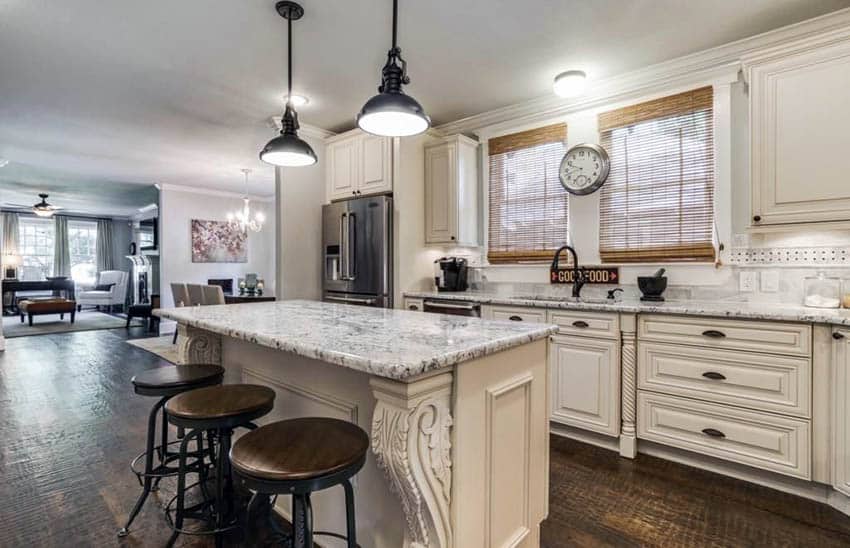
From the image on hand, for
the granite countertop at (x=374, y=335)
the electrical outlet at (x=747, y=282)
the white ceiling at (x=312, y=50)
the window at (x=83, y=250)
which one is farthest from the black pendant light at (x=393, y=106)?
the window at (x=83, y=250)

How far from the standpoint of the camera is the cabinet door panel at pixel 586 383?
8.39ft

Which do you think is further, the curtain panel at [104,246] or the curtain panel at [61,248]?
the curtain panel at [104,246]

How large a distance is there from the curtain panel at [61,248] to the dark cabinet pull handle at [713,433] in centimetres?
1289

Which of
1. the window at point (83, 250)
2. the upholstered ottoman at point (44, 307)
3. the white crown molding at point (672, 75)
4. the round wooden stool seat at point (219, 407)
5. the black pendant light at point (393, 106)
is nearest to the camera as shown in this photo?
the round wooden stool seat at point (219, 407)

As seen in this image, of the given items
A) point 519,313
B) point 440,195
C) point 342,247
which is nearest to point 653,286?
point 519,313

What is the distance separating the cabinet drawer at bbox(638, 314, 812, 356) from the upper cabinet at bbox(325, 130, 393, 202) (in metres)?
2.30

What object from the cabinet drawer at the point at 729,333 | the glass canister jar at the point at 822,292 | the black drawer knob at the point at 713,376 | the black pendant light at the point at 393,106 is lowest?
the black drawer knob at the point at 713,376

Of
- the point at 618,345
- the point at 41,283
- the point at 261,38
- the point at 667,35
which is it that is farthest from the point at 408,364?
the point at 41,283

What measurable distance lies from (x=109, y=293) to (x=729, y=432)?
11108 mm

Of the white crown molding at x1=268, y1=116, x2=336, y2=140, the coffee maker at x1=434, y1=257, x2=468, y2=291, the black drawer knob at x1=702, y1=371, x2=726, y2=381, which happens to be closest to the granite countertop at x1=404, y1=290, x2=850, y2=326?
the black drawer knob at x1=702, y1=371, x2=726, y2=381

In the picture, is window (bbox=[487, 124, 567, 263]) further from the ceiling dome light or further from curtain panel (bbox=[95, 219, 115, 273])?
curtain panel (bbox=[95, 219, 115, 273])

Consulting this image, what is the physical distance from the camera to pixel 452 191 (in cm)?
372

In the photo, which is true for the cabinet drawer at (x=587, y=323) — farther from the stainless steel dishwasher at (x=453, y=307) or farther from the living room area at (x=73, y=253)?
the living room area at (x=73, y=253)

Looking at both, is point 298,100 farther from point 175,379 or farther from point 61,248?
point 61,248
